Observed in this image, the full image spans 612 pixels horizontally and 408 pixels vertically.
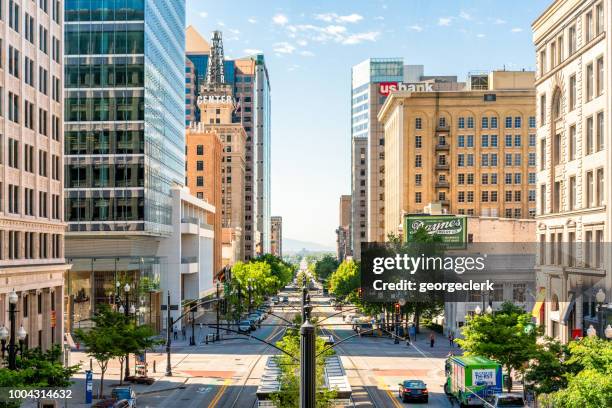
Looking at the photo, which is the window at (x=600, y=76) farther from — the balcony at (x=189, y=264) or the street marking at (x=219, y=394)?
the balcony at (x=189, y=264)

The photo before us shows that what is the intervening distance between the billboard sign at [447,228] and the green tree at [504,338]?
47980mm

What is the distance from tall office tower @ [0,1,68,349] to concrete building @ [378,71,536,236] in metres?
79.7

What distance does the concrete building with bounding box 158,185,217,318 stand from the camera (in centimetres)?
10788

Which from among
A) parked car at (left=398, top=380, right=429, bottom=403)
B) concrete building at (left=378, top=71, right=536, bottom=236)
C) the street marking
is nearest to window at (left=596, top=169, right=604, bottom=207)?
parked car at (left=398, top=380, right=429, bottom=403)

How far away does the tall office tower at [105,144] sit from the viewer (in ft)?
294

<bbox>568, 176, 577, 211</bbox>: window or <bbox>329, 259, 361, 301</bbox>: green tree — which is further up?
<bbox>568, 176, 577, 211</bbox>: window

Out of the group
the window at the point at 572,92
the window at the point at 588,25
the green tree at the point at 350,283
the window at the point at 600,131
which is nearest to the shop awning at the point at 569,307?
the window at the point at 600,131

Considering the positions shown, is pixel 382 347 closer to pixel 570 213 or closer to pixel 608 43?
pixel 570 213

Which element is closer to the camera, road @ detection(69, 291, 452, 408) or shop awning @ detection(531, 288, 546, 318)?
road @ detection(69, 291, 452, 408)

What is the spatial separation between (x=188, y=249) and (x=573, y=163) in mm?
73612

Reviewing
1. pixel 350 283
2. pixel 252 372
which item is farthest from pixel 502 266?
pixel 350 283

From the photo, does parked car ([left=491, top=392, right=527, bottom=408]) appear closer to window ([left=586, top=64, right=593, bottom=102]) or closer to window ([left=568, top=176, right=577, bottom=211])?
window ([left=568, top=176, right=577, bottom=211])

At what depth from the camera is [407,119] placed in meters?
140

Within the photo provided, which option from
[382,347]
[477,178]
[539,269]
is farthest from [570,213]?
[477,178]
